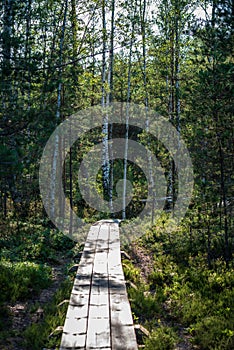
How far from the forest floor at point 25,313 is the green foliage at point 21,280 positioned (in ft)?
0.59

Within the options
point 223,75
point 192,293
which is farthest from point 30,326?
point 223,75

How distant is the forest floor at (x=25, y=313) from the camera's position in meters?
6.12

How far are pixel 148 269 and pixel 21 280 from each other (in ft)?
12.6

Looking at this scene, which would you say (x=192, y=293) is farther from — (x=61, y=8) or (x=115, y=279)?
(x=61, y=8)

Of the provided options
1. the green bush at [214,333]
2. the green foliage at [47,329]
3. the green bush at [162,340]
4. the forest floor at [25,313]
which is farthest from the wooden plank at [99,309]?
the green bush at [214,333]

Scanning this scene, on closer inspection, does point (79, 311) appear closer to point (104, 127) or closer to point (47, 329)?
point (47, 329)

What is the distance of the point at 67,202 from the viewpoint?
22.5 metres

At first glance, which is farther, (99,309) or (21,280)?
(21,280)

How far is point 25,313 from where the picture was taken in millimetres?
7441

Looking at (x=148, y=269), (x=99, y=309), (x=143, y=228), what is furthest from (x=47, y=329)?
(x=143, y=228)

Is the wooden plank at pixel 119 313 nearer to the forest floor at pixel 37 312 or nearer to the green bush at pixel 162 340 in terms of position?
the green bush at pixel 162 340

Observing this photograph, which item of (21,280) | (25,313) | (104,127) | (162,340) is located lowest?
(25,313)

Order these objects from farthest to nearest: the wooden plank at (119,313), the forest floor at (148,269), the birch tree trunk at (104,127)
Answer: the birch tree trunk at (104,127), the forest floor at (148,269), the wooden plank at (119,313)

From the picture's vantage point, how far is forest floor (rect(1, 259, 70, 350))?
612 cm
